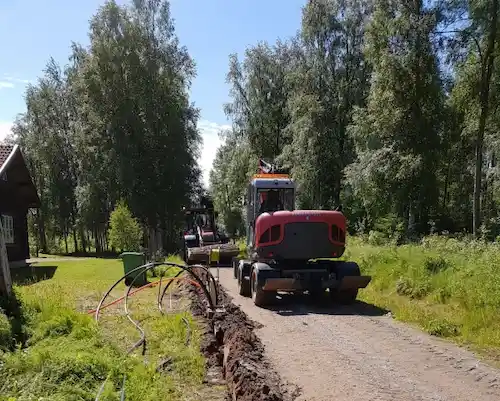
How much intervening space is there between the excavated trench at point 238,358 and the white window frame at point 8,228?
16.0m

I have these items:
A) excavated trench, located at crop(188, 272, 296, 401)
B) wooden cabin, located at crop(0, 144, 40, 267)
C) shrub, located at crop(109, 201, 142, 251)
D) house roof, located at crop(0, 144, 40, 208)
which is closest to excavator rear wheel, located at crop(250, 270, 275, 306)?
excavated trench, located at crop(188, 272, 296, 401)

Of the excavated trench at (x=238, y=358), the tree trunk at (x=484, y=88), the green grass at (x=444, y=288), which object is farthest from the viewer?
the tree trunk at (x=484, y=88)

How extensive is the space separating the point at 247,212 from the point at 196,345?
7.05 meters

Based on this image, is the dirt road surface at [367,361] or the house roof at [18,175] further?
the house roof at [18,175]

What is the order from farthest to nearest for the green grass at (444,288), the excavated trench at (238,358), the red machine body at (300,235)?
the red machine body at (300,235) → the green grass at (444,288) → the excavated trench at (238,358)

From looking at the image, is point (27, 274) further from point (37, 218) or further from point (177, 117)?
point (37, 218)

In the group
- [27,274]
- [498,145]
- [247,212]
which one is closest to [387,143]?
[498,145]

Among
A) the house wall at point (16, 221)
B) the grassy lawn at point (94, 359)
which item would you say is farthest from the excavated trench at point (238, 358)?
the house wall at point (16, 221)

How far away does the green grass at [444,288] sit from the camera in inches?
337

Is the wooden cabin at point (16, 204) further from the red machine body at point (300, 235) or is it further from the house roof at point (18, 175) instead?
the red machine body at point (300, 235)

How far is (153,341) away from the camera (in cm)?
817

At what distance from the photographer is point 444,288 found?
10938 mm

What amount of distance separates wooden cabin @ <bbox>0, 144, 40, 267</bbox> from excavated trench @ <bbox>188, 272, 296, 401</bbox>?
1619cm

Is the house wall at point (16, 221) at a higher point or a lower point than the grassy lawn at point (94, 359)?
higher
